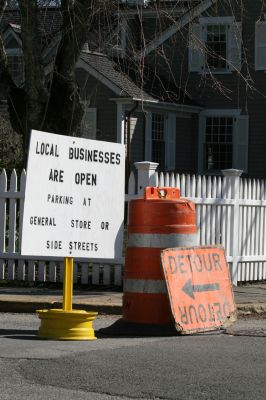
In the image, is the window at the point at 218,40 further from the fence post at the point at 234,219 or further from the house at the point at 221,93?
the fence post at the point at 234,219

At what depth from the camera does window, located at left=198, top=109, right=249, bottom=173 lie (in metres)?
28.0

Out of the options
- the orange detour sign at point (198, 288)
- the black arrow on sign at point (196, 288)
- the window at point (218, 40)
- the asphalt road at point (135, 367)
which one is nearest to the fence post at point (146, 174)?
the orange detour sign at point (198, 288)

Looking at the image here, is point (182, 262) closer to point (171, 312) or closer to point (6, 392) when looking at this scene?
point (171, 312)

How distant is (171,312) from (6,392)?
293 centimetres

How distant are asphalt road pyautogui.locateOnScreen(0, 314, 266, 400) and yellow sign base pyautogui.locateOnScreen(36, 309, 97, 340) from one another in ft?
0.58

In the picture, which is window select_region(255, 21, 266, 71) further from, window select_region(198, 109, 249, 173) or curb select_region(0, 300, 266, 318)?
curb select_region(0, 300, 266, 318)

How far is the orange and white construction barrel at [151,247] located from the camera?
373 inches

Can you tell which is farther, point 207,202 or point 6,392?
point 207,202

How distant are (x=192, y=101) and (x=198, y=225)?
49.2 ft

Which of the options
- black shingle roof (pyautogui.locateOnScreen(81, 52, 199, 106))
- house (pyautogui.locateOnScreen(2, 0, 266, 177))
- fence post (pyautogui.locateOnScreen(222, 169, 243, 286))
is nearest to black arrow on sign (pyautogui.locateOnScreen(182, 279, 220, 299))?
fence post (pyautogui.locateOnScreen(222, 169, 243, 286))

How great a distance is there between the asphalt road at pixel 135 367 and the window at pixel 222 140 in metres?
18.6

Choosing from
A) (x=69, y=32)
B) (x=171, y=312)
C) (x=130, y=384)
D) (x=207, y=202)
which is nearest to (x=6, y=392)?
(x=130, y=384)

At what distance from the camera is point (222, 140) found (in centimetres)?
2856

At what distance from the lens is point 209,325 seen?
31.5ft
